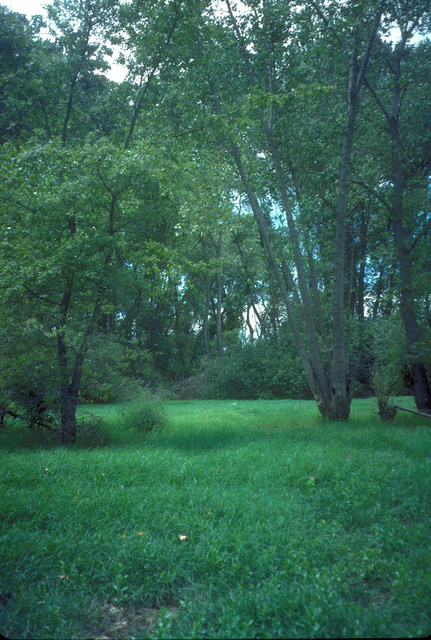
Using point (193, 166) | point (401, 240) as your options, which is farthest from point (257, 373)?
point (193, 166)

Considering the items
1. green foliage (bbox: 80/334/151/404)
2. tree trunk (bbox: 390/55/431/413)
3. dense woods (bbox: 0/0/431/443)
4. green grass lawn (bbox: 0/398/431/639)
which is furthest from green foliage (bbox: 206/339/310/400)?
green grass lawn (bbox: 0/398/431/639)

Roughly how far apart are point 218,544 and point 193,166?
8216mm

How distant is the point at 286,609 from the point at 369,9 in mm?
10629

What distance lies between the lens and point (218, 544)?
3516 mm

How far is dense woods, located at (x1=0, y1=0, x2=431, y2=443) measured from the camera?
7.61m

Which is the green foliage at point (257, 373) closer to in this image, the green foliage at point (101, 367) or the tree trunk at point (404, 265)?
the tree trunk at point (404, 265)

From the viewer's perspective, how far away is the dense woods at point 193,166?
7.61 meters

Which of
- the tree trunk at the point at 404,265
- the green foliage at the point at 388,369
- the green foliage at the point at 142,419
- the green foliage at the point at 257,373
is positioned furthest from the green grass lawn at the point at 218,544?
the green foliage at the point at 257,373

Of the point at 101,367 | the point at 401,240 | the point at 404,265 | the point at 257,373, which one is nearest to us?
the point at 101,367

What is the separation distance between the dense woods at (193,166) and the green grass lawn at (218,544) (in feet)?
9.49

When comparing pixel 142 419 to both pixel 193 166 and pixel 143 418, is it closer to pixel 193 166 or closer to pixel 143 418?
pixel 143 418

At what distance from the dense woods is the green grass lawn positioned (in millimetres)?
2892

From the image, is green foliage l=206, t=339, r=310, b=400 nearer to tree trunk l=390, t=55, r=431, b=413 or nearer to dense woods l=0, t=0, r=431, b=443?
dense woods l=0, t=0, r=431, b=443

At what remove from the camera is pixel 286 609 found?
2.66 meters
